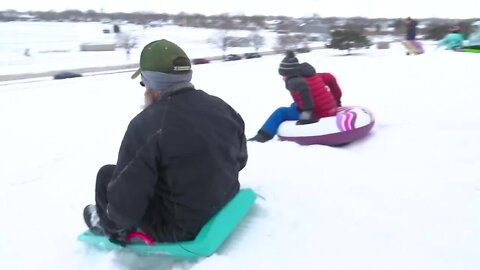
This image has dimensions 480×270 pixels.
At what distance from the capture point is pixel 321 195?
9.68 feet

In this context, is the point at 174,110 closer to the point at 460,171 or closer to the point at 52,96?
the point at 460,171

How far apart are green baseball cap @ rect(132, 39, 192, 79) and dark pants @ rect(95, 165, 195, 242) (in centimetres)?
65

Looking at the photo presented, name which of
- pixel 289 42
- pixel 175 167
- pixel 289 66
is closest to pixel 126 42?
pixel 289 42

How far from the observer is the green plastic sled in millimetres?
2270

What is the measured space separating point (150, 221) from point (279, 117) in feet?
10.2

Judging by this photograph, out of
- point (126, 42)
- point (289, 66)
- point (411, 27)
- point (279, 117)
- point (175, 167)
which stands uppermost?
point (289, 66)

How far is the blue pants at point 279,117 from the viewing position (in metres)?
5.21

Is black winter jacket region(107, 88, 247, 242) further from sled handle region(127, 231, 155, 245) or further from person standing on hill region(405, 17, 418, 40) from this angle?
person standing on hill region(405, 17, 418, 40)

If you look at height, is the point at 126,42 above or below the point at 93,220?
below

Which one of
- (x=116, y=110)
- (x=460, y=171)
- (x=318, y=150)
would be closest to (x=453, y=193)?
(x=460, y=171)

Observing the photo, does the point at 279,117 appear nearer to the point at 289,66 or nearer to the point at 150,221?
the point at 289,66

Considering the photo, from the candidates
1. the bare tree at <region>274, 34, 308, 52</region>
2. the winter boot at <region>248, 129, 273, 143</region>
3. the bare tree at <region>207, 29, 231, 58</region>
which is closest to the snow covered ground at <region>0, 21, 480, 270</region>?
the winter boot at <region>248, 129, 273, 143</region>

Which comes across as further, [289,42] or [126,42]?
[289,42]

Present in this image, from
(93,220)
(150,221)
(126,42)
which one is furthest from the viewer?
(126,42)
